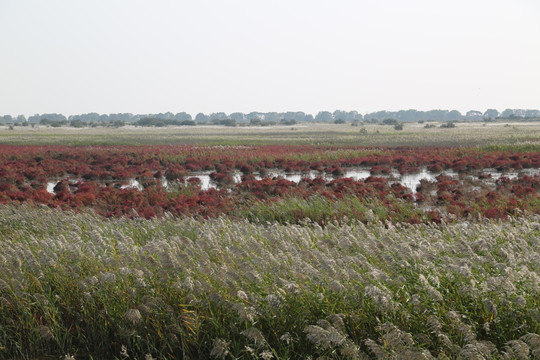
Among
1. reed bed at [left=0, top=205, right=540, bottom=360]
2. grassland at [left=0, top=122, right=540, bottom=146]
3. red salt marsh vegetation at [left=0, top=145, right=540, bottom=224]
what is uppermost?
reed bed at [left=0, top=205, right=540, bottom=360]

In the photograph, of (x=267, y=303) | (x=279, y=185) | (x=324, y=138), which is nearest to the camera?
(x=267, y=303)

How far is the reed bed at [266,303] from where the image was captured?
500 cm

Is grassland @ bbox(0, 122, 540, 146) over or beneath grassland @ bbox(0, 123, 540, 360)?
beneath

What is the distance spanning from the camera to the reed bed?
197 inches

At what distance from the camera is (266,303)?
5.74 metres

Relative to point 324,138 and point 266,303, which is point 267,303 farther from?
point 324,138

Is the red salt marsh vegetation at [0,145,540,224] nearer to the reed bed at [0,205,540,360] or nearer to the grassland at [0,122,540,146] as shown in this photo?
the reed bed at [0,205,540,360]

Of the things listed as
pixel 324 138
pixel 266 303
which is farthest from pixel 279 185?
pixel 324 138

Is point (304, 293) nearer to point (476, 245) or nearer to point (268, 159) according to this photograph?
point (476, 245)

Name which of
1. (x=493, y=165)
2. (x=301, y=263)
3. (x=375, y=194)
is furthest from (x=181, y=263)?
(x=493, y=165)

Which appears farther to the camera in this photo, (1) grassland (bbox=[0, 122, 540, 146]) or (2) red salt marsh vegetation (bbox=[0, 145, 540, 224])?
(1) grassland (bbox=[0, 122, 540, 146])

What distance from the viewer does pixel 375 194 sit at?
17.4 metres

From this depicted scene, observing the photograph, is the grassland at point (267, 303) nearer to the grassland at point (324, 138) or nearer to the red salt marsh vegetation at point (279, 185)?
the red salt marsh vegetation at point (279, 185)

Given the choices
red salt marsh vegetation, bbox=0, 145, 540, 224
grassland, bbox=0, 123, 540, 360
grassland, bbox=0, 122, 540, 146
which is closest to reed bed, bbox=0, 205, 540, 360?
grassland, bbox=0, 123, 540, 360
